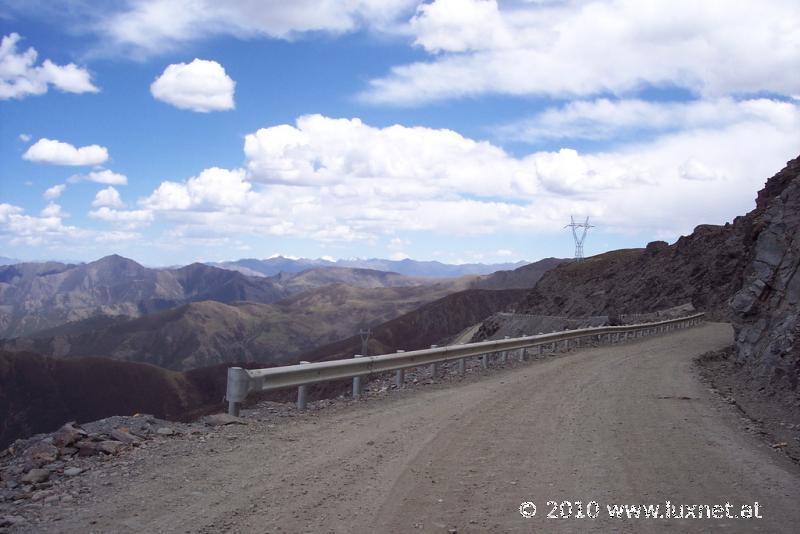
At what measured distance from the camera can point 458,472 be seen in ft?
23.2

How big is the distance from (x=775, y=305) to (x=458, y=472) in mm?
13142

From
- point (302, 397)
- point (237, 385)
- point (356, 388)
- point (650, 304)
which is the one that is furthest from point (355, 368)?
point (650, 304)

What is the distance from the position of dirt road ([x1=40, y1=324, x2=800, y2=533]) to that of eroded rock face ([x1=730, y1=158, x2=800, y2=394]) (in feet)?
7.92

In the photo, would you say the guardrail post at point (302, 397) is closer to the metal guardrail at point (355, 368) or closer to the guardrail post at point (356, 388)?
the metal guardrail at point (355, 368)

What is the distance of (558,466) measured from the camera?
7.34 meters

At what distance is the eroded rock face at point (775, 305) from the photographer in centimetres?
1328

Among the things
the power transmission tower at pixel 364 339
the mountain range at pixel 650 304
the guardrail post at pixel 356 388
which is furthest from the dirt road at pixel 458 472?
the power transmission tower at pixel 364 339

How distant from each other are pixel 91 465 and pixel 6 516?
167 cm

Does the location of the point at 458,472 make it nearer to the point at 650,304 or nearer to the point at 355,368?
the point at 355,368

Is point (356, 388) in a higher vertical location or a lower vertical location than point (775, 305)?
lower

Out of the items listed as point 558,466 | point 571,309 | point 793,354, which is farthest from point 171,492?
point 571,309

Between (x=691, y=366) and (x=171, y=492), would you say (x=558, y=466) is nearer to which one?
(x=171, y=492)

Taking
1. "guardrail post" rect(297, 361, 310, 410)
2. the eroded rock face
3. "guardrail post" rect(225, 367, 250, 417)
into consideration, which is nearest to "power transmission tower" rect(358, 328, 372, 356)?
"guardrail post" rect(297, 361, 310, 410)

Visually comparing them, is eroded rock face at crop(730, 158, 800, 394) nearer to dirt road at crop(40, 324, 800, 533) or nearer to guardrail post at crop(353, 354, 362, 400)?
dirt road at crop(40, 324, 800, 533)
